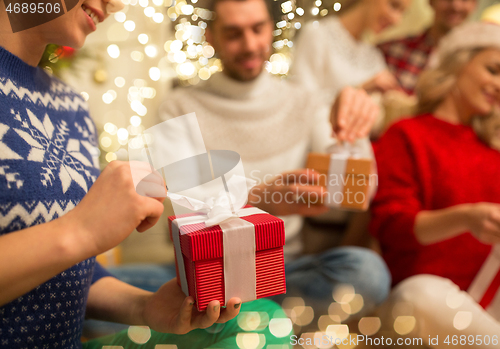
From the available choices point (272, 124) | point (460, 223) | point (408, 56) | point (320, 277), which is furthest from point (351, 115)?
point (408, 56)

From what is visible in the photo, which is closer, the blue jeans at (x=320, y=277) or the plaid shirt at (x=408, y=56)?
the blue jeans at (x=320, y=277)

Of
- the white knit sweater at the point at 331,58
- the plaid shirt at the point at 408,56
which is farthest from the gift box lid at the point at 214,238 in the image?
the plaid shirt at the point at 408,56

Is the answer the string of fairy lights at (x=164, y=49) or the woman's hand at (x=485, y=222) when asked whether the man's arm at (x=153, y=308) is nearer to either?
the string of fairy lights at (x=164, y=49)

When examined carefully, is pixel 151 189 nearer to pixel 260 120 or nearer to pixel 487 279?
pixel 260 120

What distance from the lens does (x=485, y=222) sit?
55cm

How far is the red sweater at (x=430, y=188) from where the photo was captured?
0.66 metres

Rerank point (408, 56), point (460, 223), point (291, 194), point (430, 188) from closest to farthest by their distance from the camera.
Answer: point (291, 194) < point (460, 223) < point (430, 188) < point (408, 56)

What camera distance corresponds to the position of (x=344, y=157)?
402 millimetres

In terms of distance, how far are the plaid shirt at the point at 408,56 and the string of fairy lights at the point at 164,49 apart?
0.94 metres

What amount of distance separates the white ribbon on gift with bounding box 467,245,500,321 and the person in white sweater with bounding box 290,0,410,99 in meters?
0.39

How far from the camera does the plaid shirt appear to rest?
1.17 metres

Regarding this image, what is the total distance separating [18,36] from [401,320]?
651 millimetres

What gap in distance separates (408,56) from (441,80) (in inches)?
20.9

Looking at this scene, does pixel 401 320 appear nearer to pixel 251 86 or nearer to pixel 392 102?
pixel 251 86
